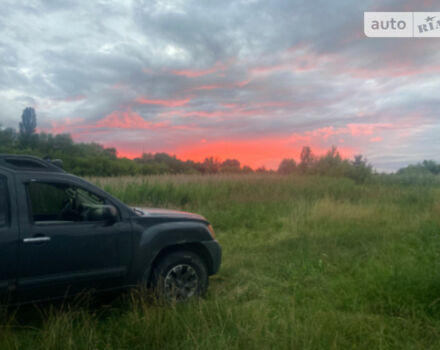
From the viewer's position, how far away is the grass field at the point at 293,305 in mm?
3252

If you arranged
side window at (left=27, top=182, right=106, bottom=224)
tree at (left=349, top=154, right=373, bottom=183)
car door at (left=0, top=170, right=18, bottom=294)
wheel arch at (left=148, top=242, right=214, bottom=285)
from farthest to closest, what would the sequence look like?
1. tree at (left=349, top=154, right=373, bottom=183)
2. wheel arch at (left=148, top=242, right=214, bottom=285)
3. side window at (left=27, top=182, right=106, bottom=224)
4. car door at (left=0, top=170, right=18, bottom=294)

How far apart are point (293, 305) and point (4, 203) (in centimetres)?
338

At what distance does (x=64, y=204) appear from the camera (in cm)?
446

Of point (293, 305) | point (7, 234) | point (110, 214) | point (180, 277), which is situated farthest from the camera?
point (180, 277)

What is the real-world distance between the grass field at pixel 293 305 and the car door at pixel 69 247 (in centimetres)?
34

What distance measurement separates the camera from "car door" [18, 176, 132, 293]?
341 centimetres

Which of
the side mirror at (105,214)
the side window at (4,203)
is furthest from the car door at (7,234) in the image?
the side mirror at (105,214)

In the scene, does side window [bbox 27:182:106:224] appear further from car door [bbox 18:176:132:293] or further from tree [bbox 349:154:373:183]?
tree [bbox 349:154:373:183]

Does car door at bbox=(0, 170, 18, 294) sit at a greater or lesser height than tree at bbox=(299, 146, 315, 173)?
lesser

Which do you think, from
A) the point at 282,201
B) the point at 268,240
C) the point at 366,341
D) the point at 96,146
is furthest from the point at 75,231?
the point at 96,146

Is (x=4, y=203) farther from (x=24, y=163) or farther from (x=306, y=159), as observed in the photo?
(x=306, y=159)

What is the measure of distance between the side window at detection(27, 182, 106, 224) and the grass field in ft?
3.44

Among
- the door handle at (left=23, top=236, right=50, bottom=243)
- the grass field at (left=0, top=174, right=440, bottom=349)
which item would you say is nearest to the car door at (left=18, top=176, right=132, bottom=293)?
the door handle at (left=23, top=236, right=50, bottom=243)

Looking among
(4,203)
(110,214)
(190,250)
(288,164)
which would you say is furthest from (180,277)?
(288,164)
